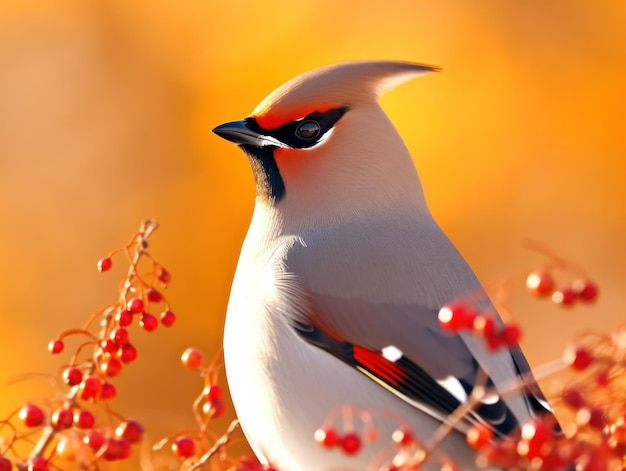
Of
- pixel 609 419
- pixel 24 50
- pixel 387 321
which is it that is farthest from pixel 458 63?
pixel 609 419

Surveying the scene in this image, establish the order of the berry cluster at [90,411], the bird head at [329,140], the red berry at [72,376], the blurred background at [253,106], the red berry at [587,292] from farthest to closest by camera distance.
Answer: the blurred background at [253,106], the bird head at [329,140], the red berry at [72,376], the berry cluster at [90,411], the red berry at [587,292]

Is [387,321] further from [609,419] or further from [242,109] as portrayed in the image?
[242,109]

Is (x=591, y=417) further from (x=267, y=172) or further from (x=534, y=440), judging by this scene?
(x=267, y=172)

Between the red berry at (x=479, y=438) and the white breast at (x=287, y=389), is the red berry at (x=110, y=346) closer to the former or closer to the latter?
the white breast at (x=287, y=389)

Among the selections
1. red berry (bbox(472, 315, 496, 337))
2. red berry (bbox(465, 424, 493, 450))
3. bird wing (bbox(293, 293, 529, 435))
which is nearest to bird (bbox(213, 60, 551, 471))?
bird wing (bbox(293, 293, 529, 435))

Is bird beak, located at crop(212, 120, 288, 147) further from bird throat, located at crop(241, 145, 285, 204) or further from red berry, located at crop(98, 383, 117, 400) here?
red berry, located at crop(98, 383, 117, 400)

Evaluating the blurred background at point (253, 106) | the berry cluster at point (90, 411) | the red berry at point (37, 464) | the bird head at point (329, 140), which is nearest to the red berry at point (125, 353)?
the berry cluster at point (90, 411)
